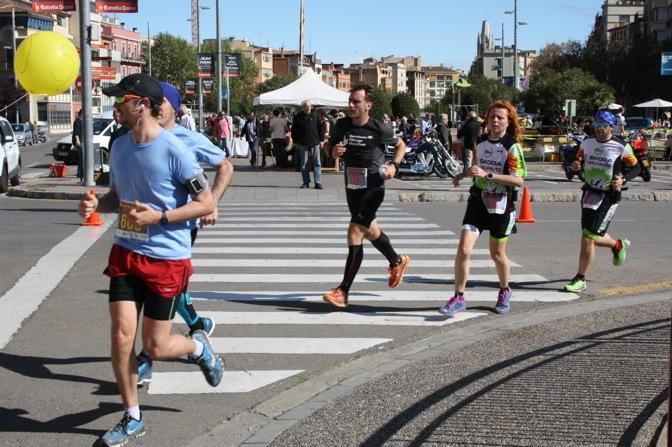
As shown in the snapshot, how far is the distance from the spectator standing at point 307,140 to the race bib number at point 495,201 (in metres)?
13.6

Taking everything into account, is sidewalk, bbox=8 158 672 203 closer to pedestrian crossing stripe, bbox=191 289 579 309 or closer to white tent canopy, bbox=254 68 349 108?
white tent canopy, bbox=254 68 349 108

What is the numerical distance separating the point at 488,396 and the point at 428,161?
21.3m

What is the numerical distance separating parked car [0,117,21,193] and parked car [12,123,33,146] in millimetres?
33910

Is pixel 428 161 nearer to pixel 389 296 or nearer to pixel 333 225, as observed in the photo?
pixel 333 225

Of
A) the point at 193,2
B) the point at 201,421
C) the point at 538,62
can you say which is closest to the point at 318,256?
the point at 201,421

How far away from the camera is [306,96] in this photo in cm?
3172

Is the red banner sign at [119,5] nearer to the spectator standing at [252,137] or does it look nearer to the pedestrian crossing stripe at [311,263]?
the spectator standing at [252,137]

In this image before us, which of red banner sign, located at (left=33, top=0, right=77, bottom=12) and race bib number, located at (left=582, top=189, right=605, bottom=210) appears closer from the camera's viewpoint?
race bib number, located at (left=582, top=189, right=605, bottom=210)

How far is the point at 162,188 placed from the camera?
520 cm

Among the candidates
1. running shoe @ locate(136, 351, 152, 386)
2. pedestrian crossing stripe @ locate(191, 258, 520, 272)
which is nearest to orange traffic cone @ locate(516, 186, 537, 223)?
pedestrian crossing stripe @ locate(191, 258, 520, 272)

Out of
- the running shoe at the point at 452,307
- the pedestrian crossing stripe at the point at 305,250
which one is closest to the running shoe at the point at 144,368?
the running shoe at the point at 452,307

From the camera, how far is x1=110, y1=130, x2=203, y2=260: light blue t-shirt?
517 centimetres

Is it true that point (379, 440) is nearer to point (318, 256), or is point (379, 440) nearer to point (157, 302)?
point (157, 302)

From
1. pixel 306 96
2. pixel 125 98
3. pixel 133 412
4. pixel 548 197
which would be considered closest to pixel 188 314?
pixel 133 412
